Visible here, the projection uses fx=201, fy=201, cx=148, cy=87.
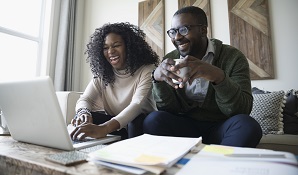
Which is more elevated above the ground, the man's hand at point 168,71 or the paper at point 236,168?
the man's hand at point 168,71

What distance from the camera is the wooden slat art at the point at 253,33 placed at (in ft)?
5.64

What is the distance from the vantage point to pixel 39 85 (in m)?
0.57

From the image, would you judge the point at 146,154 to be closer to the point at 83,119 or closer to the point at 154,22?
the point at 83,119

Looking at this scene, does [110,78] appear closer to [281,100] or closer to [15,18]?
[281,100]

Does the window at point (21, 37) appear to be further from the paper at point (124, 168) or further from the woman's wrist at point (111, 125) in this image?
the paper at point (124, 168)

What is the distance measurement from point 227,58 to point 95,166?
0.81m

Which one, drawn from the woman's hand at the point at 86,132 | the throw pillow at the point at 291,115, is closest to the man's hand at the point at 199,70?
the woman's hand at the point at 86,132

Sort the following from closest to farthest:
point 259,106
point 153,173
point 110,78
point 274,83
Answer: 1. point 153,173
2. point 110,78
3. point 259,106
4. point 274,83


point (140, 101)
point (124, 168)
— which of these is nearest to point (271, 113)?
point (140, 101)

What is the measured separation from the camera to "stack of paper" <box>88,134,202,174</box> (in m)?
0.40

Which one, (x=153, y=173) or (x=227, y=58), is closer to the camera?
(x=153, y=173)

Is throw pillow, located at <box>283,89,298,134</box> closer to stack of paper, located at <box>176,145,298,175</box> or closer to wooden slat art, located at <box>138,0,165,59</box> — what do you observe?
stack of paper, located at <box>176,145,298,175</box>

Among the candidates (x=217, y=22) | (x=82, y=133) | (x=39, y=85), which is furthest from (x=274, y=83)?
(x=39, y=85)

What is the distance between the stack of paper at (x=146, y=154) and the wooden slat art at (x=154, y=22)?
1.74 m
